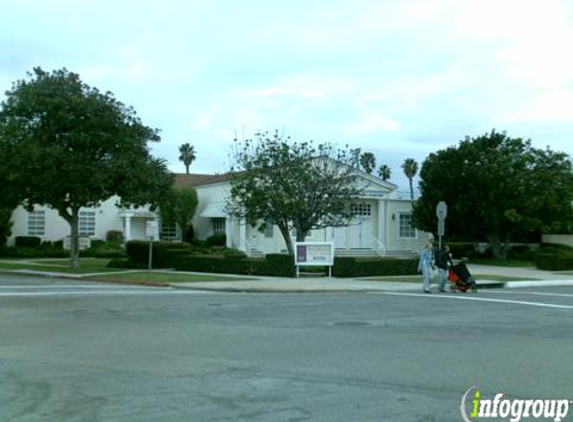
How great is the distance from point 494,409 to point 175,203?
125ft

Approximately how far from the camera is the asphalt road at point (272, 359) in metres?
7.25

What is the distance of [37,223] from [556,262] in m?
32.3

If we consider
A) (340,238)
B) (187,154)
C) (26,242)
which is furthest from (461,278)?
(187,154)

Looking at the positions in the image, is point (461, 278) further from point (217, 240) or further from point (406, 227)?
point (217, 240)

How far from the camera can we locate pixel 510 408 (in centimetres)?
722

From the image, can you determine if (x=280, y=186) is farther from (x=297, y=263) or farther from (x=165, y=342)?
(x=165, y=342)

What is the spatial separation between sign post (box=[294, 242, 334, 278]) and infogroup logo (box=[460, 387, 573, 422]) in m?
20.5

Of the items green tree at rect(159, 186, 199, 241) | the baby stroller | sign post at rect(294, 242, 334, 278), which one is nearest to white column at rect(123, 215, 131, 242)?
green tree at rect(159, 186, 199, 241)

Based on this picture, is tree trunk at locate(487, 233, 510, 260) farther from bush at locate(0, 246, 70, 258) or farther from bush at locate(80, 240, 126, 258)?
bush at locate(0, 246, 70, 258)

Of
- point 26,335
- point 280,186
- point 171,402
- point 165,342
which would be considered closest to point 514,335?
point 165,342

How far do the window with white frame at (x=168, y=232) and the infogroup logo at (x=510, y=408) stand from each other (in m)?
41.6

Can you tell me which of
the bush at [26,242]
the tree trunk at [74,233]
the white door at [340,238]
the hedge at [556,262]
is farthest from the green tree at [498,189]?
the bush at [26,242]

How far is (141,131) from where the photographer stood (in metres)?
31.0

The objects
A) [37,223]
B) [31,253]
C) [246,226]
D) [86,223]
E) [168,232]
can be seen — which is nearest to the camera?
[246,226]
